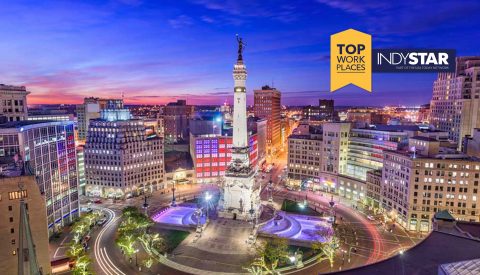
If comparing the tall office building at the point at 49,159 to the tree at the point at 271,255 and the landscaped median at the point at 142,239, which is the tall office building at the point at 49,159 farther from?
the tree at the point at 271,255

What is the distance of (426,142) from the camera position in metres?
92.7

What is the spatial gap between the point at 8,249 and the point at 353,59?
61.5 meters

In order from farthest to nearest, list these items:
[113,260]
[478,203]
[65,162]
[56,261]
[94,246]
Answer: [65,162] → [478,203] → [94,246] → [113,260] → [56,261]

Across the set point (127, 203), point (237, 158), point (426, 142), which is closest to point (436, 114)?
point (426, 142)

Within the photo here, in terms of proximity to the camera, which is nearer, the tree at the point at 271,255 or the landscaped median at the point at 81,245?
the landscaped median at the point at 81,245

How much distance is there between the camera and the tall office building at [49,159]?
7081 cm

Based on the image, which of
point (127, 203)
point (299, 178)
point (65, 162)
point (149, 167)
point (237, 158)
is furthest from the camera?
point (299, 178)

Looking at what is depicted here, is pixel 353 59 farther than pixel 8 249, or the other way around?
pixel 8 249

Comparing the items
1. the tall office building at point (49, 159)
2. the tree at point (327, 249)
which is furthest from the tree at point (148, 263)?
the tree at point (327, 249)

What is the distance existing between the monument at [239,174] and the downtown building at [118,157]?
40568 mm

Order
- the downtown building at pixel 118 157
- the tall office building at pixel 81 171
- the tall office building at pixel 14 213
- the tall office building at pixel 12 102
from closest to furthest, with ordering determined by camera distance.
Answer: the tall office building at pixel 14 213, the tall office building at pixel 12 102, the downtown building at pixel 118 157, the tall office building at pixel 81 171

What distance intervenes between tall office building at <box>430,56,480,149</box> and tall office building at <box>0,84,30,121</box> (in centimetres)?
16133

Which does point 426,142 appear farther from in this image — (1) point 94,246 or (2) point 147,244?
(1) point 94,246

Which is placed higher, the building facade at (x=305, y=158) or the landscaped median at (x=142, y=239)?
the building facade at (x=305, y=158)
